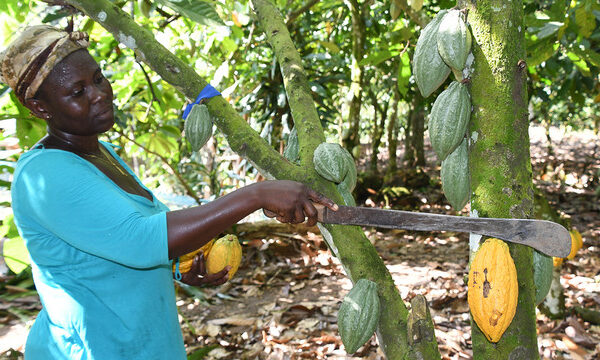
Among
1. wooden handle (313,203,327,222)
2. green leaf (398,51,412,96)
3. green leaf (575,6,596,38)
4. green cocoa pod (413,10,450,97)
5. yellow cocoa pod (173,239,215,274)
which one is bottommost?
yellow cocoa pod (173,239,215,274)

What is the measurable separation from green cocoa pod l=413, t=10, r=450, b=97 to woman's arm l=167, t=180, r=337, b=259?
347 millimetres

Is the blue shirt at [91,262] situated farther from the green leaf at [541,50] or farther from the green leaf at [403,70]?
the green leaf at [541,50]

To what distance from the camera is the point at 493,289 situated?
81cm

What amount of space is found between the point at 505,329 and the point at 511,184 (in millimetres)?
255

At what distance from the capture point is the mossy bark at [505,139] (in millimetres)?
853

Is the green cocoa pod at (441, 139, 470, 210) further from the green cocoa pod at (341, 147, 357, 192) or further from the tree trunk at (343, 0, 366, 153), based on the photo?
the tree trunk at (343, 0, 366, 153)

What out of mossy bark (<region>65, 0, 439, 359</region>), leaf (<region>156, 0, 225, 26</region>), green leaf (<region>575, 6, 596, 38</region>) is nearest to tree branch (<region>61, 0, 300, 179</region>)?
mossy bark (<region>65, 0, 439, 359</region>)

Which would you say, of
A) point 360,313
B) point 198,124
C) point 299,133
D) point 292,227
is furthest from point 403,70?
point 292,227

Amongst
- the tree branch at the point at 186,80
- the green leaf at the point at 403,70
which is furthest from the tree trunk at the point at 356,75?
the tree branch at the point at 186,80

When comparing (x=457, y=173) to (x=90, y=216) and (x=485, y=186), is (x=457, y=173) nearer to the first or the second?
(x=485, y=186)

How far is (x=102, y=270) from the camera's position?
104cm

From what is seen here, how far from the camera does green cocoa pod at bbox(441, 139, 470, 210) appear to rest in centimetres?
94

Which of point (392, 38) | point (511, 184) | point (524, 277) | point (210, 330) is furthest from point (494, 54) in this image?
point (210, 330)

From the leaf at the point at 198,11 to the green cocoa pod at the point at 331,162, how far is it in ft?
2.21
